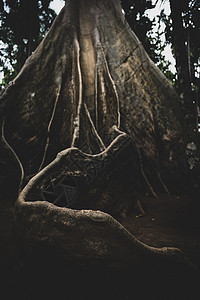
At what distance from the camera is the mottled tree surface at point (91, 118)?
2.41m

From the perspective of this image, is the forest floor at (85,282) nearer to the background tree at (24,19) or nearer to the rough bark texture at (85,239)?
the rough bark texture at (85,239)

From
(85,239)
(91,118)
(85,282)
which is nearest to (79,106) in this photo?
(91,118)

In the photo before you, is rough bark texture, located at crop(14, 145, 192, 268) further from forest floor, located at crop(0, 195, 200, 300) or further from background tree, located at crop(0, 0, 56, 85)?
background tree, located at crop(0, 0, 56, 85)

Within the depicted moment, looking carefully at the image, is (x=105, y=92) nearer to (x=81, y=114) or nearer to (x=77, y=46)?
(x=81, y=114)

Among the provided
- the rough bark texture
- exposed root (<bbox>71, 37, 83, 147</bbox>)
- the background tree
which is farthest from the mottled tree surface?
the background tree

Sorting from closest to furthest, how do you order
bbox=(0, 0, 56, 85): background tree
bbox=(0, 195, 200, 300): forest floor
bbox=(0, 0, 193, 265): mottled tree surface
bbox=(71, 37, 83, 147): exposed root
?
bbox=(0, 195, 200, 300): forest floor
bbox=(0, 0, 193, 265): mottled tree surface
bbox=(71, 37, 83, 147): exposed root
bbox=(0, 0, 56, 85): background tree

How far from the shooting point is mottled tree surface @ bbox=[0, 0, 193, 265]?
241cm

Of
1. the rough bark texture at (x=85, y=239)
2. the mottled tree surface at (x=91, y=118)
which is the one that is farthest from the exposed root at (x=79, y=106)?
the rough bark texture at (x=85, y=239)

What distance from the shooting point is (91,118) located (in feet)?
10.8

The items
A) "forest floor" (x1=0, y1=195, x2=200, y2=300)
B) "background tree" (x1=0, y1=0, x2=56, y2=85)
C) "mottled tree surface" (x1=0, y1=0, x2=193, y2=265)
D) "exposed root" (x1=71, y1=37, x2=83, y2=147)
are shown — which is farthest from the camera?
"background tree" (x1=0, y1=0, x2=56, y2=85)

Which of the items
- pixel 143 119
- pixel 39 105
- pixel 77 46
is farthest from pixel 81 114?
pixel 77 46

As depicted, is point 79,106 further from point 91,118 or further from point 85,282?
point 85,282

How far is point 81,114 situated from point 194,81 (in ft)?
5.54

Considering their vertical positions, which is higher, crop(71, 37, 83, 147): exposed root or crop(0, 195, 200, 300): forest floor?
crop(71, 37, 83, 147): exposed root
